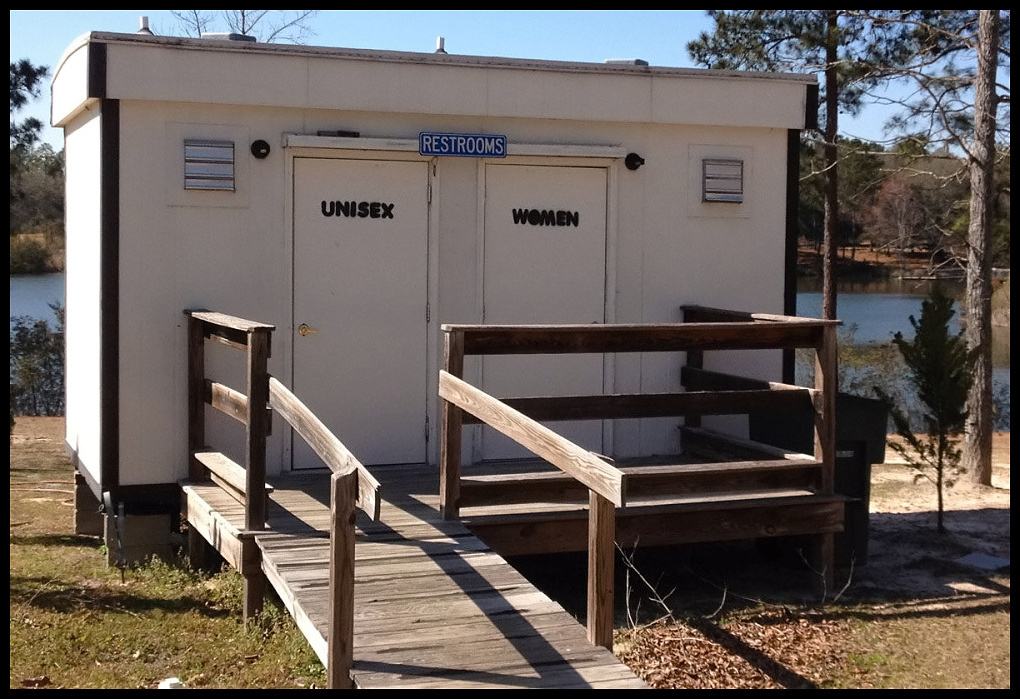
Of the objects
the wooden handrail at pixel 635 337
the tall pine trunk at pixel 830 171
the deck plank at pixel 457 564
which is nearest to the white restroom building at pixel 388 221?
the deck plank at pixel 457 564

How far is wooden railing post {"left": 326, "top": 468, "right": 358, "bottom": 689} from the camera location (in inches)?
187

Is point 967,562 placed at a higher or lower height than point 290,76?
lower

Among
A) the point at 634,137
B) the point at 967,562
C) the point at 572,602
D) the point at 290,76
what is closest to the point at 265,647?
the point at 572,602

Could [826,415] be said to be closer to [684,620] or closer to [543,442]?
[684,620]

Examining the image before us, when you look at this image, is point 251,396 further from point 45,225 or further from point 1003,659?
point 45,225

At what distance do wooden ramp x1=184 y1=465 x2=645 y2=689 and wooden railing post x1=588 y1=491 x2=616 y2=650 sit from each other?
0.28 ft

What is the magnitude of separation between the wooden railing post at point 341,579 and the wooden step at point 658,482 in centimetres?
234

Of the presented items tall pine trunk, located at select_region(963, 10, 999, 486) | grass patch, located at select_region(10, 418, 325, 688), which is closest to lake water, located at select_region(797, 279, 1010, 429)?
tall pine trunk, located at select_region(963, 10, 999, 486)

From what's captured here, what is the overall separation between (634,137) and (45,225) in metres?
21.6

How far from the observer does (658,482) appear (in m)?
7.52

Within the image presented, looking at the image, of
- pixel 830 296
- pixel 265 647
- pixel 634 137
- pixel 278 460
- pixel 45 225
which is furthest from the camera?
pixel 45 225

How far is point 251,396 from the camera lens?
6.75m

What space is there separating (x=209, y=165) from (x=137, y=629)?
2.93 m
